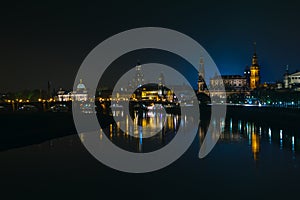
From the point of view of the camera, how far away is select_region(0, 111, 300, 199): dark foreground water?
15.8m

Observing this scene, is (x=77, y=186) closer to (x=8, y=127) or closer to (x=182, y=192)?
(x=182, y=192)

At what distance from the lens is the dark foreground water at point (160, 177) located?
15.8 m

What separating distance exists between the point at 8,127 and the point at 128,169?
74.0ft

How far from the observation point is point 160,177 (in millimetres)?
18641

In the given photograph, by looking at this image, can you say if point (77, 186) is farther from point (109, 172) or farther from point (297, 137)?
point (297, 137)

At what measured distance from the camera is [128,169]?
2064cm

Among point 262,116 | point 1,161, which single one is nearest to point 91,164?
point 1,161

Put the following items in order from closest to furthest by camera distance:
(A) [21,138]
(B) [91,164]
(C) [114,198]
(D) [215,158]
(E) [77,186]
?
1. (C) [114,198]
2. (E) [77,186]
3. (B) [91,164]
4. (D) [215,158]
5. (A) [21,138]

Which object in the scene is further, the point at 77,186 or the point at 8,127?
the point at 8,127

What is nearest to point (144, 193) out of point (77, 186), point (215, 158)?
point (77, 186)

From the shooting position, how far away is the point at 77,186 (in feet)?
55.9

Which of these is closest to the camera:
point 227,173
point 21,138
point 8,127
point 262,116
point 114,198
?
point 114,198

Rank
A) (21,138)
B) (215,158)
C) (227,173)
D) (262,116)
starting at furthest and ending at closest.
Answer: (262,116) → (21,138) → (215,158) → (227,173)

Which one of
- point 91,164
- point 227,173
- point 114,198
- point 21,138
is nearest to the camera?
point 114,198
